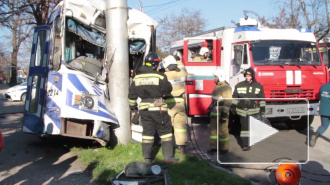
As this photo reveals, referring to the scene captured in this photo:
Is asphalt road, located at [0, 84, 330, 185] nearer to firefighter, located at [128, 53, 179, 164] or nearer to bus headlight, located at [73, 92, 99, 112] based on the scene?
firefighter, located at [128, 53, 179, 164]

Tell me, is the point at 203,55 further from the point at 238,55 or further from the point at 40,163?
Result: the point at 40,163

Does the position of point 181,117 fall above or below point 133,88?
below

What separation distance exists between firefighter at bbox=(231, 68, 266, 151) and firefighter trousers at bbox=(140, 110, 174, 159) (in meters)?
1.38

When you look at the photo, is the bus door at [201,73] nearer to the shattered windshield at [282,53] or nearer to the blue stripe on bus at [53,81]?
the shattered windshield at [282,53]

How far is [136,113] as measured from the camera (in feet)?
20.7

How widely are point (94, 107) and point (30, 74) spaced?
6.49 feet

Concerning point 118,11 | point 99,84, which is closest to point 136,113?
point 99,84

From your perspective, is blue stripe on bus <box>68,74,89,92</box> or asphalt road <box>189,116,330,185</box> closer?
asphalt road <box>189,116,330,185</box>

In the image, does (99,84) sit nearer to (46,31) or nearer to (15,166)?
(46,31)

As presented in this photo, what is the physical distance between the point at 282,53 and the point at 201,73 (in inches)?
92.2

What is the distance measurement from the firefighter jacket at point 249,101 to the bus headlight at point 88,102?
2.71 m

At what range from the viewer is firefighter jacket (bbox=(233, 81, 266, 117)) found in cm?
606

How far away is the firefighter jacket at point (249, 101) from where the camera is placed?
19.9ft

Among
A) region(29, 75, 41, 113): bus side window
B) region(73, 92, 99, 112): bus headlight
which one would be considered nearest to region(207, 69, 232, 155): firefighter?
region(73, 92, 99, 112): bus headlight
